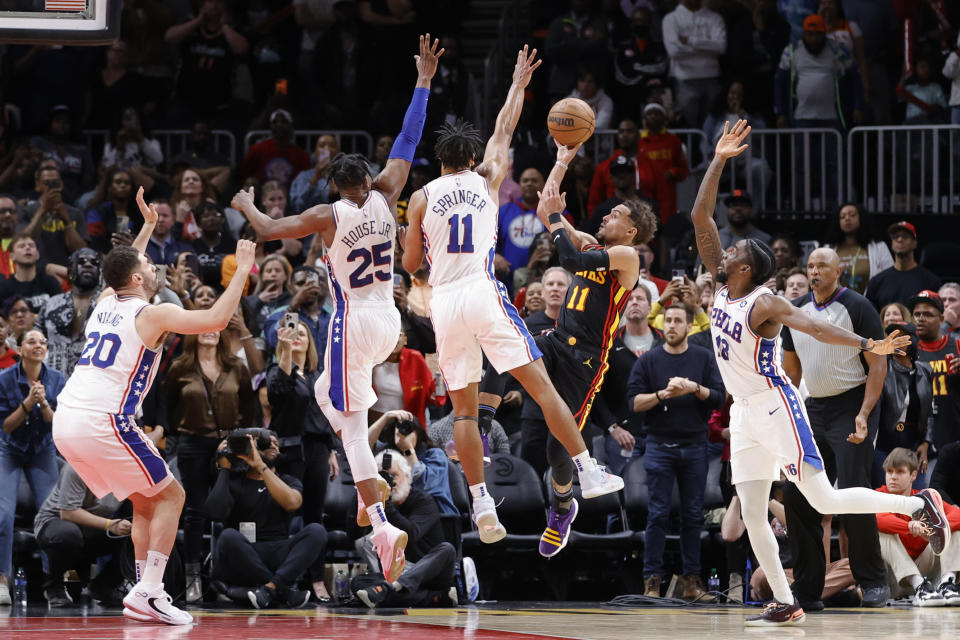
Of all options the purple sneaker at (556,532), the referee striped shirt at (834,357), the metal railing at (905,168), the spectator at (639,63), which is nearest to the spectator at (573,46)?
the spectator at (639,63)

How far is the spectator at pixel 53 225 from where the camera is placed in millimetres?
15039

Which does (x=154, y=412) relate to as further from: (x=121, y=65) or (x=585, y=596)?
(x=121, y=65)

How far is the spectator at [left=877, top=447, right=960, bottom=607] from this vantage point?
39.9ft

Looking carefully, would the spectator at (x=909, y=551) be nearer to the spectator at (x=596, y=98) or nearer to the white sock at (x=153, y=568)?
the white sock at (x=153, y=568)

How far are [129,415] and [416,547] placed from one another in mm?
3113

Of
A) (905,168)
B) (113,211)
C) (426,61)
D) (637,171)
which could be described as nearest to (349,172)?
(426,61)

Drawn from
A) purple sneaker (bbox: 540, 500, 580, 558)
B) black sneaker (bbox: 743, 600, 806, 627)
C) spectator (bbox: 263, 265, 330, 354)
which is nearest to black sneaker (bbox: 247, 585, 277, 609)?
spectator (bbox: 263, 265, 330, 354)

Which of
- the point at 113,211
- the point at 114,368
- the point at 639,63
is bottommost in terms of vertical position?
the point at 114,368

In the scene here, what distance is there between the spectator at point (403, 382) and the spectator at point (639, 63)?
6.04 metres

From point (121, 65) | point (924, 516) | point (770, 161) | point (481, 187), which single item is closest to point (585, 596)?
point (924, 516)

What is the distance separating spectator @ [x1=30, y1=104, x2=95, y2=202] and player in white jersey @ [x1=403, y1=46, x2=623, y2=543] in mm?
8244

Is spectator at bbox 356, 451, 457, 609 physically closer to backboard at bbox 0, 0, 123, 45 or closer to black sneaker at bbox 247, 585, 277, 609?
black sneaker at bbox 247, 585, 277, 609

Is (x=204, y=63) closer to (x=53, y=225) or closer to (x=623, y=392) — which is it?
(x=53, y=225)

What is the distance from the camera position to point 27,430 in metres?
12.3
